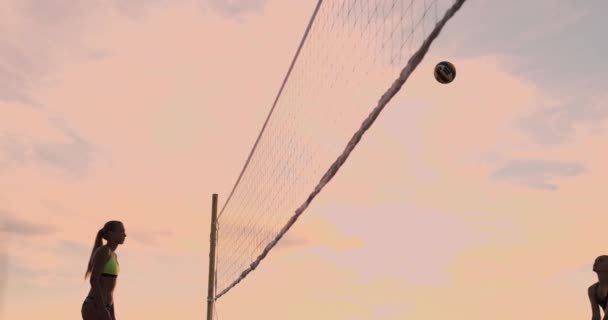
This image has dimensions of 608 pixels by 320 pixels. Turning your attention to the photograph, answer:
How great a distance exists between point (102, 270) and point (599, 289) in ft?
14.9

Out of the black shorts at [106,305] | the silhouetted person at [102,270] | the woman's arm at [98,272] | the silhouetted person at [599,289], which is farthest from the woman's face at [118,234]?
the silhouetted person at [599,289]

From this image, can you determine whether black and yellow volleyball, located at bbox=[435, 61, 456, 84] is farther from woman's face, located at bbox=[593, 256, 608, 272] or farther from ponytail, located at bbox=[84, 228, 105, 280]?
ponytail, located at bbox=[84, 228, 105, 280]

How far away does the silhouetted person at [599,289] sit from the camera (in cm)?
874

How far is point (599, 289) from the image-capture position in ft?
29.2

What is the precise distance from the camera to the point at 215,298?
1903 centimetres

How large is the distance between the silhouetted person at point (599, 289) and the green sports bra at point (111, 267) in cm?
434

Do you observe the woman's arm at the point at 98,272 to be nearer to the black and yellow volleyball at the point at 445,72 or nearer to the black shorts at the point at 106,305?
the black shorts at the point at 106,305

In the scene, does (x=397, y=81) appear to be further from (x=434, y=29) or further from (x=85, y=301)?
(x=85, y=301)

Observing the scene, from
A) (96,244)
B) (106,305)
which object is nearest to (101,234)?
(96,244)

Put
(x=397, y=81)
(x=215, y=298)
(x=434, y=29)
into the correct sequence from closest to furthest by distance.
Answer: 1. (x=434, y=29)
2. (x=397, y=81)
3. (x=215, y=298)

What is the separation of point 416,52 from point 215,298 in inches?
479

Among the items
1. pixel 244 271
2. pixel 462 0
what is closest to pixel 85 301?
pixel 462 0

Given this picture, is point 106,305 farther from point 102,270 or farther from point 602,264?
point 602,264

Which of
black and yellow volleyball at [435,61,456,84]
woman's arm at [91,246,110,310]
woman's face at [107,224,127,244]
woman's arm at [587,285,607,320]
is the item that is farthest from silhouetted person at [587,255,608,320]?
woman's arm at [91,246,110,310]
